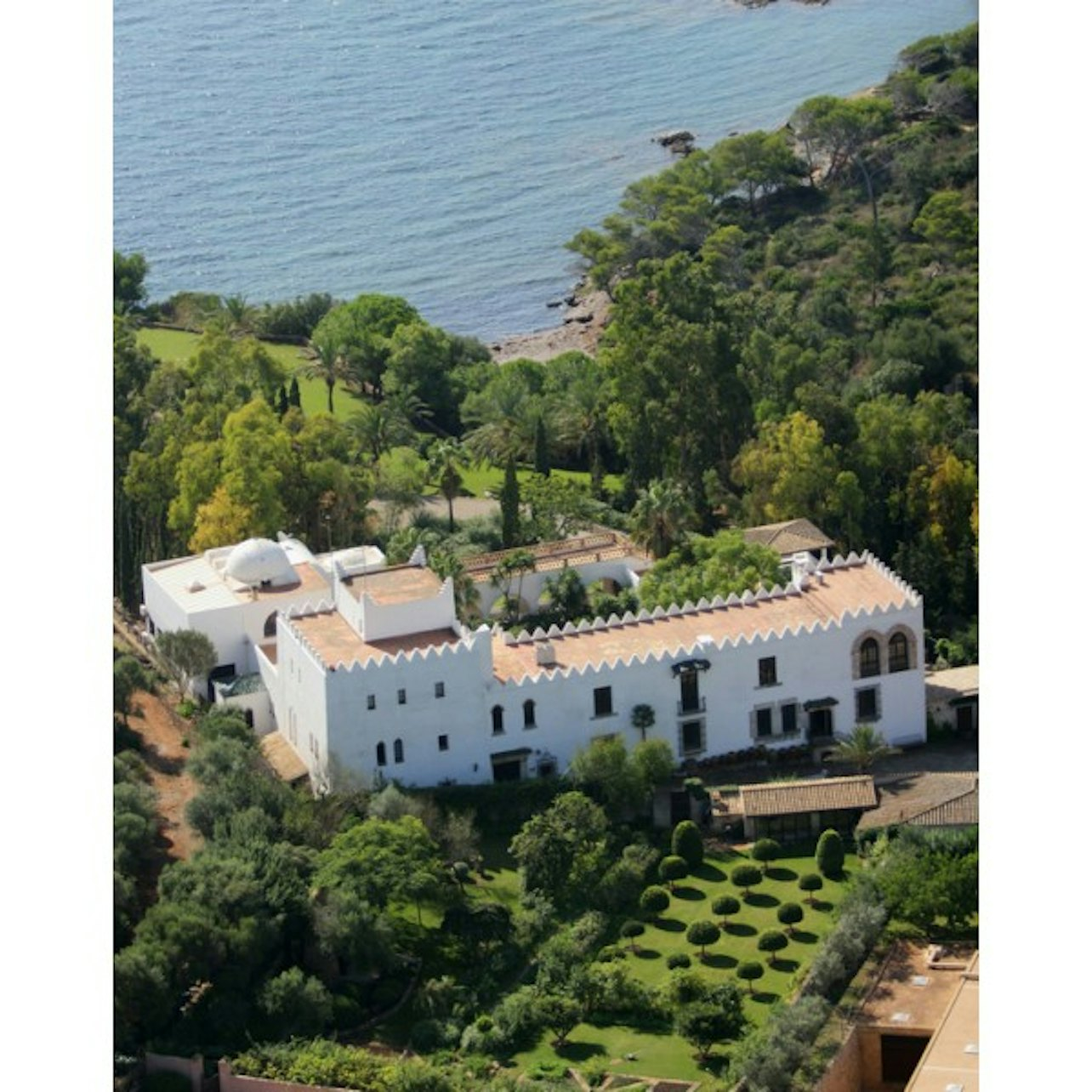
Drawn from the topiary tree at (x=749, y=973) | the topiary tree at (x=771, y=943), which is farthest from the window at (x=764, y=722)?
the topiary tree at (x=749, y=973)

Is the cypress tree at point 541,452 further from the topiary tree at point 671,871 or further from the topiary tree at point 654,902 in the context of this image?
the topiary tree at point 654,902

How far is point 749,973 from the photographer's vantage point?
158 ft

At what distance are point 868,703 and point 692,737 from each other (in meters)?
3.49

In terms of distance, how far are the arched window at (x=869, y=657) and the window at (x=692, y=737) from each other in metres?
3.30

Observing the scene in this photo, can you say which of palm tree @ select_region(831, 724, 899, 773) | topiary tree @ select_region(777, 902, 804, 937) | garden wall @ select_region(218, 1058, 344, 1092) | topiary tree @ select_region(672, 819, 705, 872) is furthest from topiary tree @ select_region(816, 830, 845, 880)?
garden wall @ select_region(218, 1058, 344, 1092)

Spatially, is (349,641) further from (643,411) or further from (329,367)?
(329,367)

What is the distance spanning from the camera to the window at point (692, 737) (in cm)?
5603

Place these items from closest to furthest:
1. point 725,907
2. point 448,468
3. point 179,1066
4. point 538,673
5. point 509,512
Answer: point 179,1066 → point 725,907 → point 538,673 → point 509,512 → point 448,468

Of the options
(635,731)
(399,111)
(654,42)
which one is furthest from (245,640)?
(654,42)

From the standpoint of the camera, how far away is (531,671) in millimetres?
55594


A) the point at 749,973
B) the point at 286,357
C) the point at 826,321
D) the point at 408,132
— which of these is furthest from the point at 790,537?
the point at 408,132

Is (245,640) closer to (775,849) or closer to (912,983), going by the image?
(775,849)

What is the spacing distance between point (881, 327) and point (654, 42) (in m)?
14.3

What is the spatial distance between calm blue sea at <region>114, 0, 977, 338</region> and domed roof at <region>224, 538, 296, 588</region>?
21.9 meters
